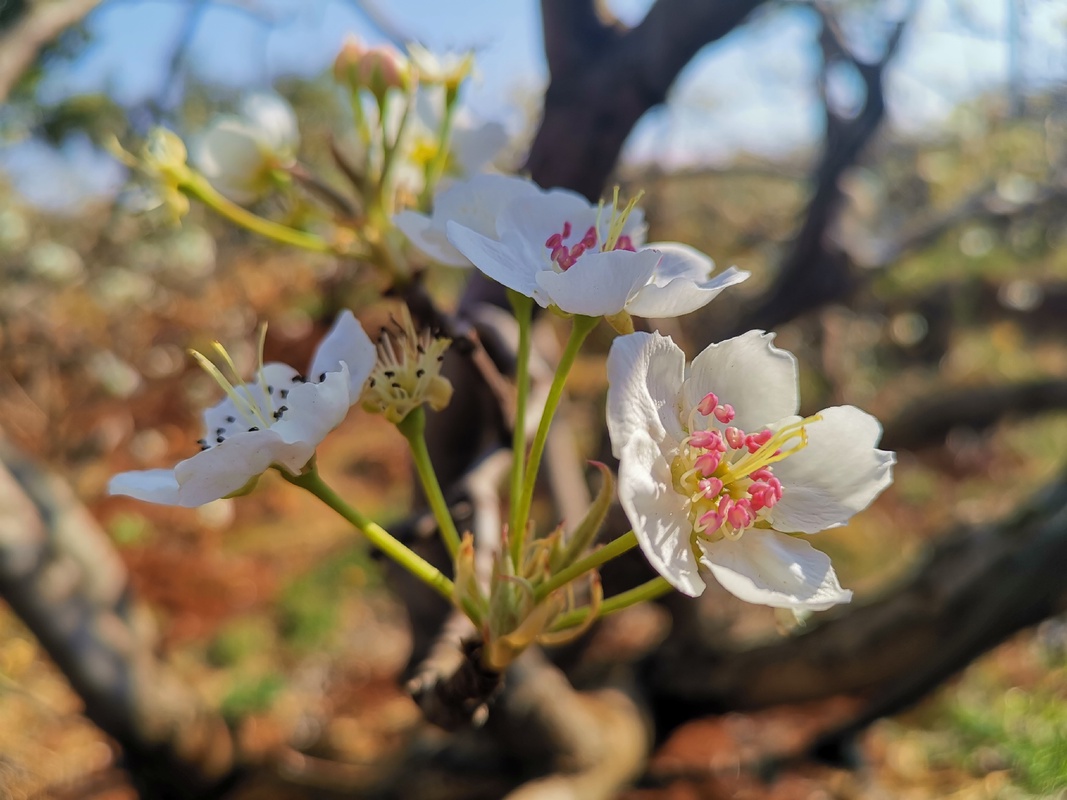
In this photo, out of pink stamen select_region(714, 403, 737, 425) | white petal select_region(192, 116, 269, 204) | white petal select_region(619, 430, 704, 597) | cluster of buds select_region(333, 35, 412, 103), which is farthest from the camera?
white petal select_region(192, 116, 269, 204)

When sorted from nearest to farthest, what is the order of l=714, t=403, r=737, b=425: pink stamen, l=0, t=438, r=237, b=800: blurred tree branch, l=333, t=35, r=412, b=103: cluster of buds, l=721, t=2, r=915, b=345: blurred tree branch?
l=714, t=403, r=737, b=425: pink stamen
l=333, t=35, r=412, b=103: cluster of buds
l=0, t=438, r=237, b=800: blurred tree branch
l=721, t=2, r=915, b=345: blurred tree branch

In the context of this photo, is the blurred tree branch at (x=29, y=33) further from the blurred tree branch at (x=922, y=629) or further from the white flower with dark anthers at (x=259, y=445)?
the blurred tree branch at (x=922, y=629)

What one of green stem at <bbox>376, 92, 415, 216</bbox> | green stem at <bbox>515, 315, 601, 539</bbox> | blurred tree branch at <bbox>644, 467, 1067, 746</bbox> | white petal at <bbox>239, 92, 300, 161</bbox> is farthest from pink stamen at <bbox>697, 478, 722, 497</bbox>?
blurred tree branch at <bbox>644, 467, 1067, 746</bbox>

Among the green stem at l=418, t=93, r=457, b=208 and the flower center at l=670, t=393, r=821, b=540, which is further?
the green stem at l=418, t=93, r=457, b=208

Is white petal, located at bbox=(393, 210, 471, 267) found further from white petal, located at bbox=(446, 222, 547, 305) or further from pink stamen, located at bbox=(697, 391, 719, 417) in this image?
pink stamen, located at bbox=(697, 391, 719, 417)

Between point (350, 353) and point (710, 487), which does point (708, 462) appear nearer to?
point (710, 487)

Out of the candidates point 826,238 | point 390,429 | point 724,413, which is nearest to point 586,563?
Result: point 724,413
